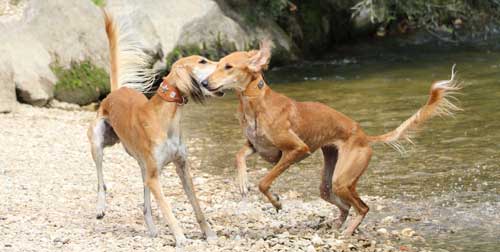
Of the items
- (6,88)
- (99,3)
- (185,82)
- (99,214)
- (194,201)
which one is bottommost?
(6,88)

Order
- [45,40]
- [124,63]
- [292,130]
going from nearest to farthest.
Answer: [292,130] < [124,63] < [45,40]

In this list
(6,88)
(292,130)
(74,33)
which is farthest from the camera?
(74,33)

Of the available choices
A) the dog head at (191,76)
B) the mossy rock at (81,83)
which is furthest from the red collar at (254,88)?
the mossy rock at (81,83)

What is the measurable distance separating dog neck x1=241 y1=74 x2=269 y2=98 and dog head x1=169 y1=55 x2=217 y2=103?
70cm

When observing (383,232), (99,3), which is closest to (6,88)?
(99,3)

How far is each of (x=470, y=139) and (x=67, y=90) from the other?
684cm

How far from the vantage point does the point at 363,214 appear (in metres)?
8.21

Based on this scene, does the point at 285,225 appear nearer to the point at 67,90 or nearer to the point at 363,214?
the point at 363,214

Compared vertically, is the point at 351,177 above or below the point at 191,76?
below

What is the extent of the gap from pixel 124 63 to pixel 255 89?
191 centimetres

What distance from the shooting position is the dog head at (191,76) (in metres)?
7.30

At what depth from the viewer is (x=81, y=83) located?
15.6 metres

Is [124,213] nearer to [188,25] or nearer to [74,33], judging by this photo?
[74,33]

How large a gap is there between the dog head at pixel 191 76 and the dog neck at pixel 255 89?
696 mm
